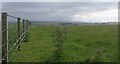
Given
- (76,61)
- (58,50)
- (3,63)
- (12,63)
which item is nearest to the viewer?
(3,63)

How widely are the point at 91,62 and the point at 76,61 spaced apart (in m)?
0.74

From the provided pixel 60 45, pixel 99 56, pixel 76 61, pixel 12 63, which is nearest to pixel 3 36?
pixel 12 63

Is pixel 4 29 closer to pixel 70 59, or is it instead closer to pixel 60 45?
pixel 70 59

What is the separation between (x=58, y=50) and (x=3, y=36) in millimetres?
4141

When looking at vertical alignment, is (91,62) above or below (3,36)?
below

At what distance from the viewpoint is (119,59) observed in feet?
36.4

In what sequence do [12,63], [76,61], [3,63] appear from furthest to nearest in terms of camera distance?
[76,61]
[12,63]
[3,63]

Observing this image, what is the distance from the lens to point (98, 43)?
16797 millimetres

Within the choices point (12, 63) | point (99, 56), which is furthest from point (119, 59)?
point (12, 63)

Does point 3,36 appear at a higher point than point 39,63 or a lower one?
higher

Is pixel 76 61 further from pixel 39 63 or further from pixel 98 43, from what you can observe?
pixel 98 43

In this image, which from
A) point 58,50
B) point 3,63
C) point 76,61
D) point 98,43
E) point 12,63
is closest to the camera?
point 3,63

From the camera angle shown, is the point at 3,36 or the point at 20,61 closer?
the point at 3,36

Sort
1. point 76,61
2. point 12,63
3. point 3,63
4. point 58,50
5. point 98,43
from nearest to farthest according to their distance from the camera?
point 3,63 < point 12,63 < point 76,61 < point 58,50 < point 98,43
